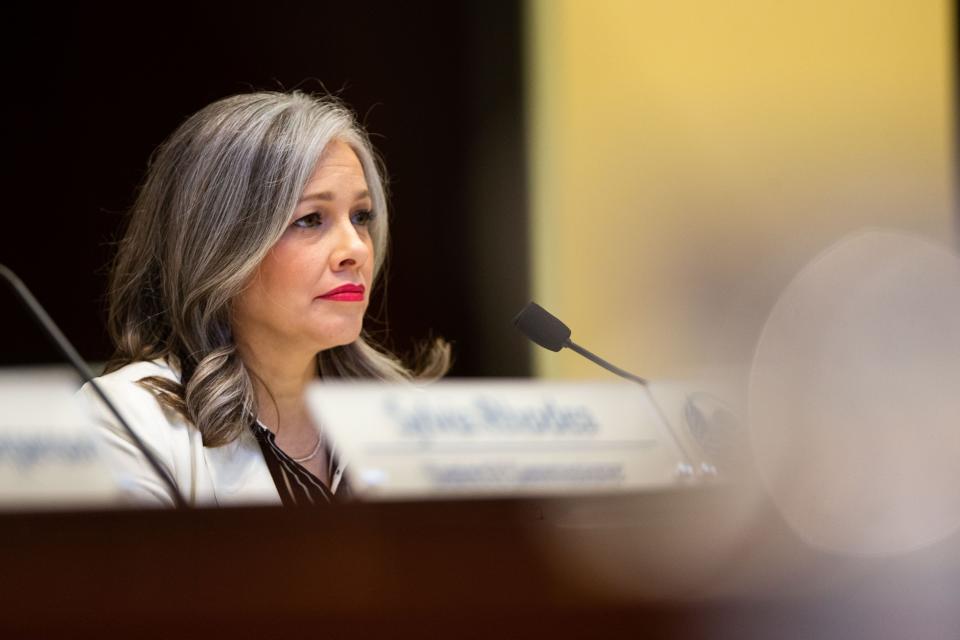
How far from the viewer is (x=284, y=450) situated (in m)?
1.46

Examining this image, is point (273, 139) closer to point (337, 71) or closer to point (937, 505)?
point (337, 71)

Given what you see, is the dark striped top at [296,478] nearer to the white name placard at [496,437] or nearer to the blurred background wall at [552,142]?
the white name placard at [496,437]

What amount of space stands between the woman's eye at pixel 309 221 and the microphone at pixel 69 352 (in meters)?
0.30

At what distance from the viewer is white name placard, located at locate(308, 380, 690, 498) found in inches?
57.9

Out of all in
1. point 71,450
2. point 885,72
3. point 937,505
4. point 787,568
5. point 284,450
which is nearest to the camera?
point 71,450

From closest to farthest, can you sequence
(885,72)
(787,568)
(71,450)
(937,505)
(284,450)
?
(71,450) → (284,450) → (787,568) → (937,505) → (885,72)

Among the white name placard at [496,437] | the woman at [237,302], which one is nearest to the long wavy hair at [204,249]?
the woman at [237,302]

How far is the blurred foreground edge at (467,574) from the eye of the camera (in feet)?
4.34

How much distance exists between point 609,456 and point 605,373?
0.14 metres

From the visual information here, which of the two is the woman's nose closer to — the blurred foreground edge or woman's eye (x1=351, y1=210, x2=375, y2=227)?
woman's eye (x1=351, y1=210, x2=375, y2=227)

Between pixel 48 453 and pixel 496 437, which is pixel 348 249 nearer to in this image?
pixel 496 437

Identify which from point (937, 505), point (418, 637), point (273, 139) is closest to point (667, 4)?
point (273, 139)

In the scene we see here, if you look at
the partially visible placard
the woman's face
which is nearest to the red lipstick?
the woman's face

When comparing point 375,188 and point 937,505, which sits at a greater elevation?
point 375,188
